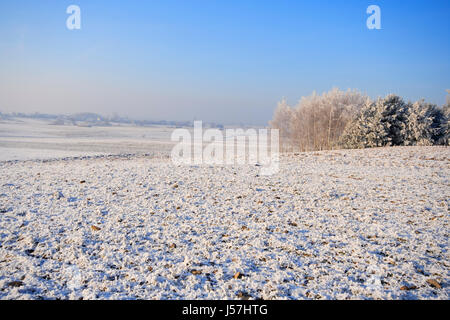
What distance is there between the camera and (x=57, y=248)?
4883mm

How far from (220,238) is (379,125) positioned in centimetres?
2130

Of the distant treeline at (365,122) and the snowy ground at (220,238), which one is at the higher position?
the distant treeline at (365,122)

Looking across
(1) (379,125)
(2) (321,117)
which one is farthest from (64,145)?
(1) (379,125)

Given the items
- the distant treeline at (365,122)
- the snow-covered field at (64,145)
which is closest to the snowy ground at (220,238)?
the snow-covered field at (64,145)

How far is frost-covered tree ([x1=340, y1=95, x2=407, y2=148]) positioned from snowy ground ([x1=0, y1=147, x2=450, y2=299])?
40.5 ft

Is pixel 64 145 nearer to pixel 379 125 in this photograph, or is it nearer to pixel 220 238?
pixel 220 238

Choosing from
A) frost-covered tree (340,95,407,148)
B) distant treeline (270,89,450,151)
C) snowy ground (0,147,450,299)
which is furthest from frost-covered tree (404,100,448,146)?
snowy ground (0,147,450,299)

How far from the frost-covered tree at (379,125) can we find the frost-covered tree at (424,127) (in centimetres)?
52

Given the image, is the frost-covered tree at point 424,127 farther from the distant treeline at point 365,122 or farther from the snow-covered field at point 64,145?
the snow-covered field at point 64,145

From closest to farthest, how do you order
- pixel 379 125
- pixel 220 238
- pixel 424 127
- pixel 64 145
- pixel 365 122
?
pixel 220 238 → pixel 424 127 → pixel 379 125 → pixel 365 122 → pixel 64 145

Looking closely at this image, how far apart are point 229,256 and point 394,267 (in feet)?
9.38

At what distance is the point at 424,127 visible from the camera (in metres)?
21.5

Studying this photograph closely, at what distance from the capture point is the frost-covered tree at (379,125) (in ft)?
71.6
